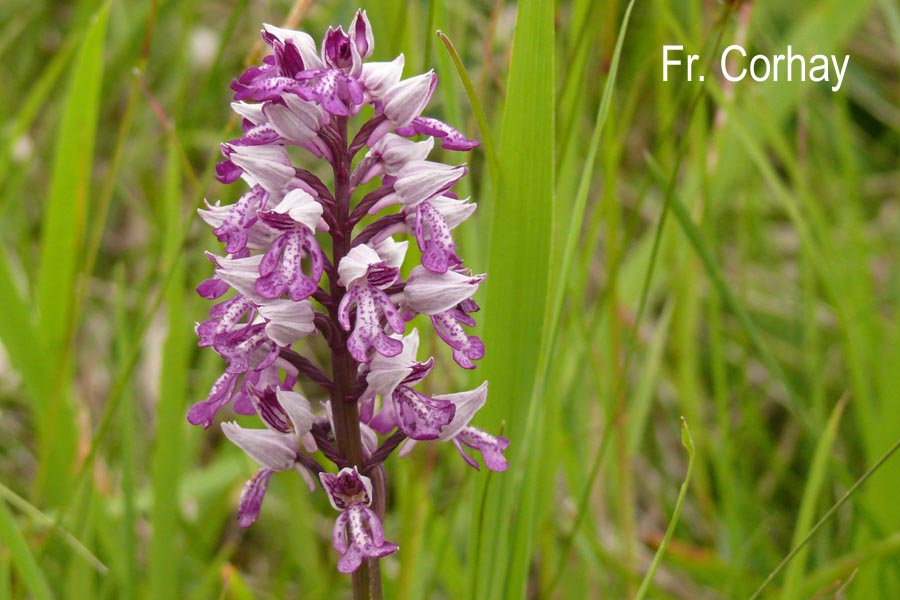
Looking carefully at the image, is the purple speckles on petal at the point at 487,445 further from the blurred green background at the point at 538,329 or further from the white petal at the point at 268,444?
the white petal at the point at 268,444

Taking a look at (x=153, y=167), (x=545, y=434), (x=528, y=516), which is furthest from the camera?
(x=153, y=167)

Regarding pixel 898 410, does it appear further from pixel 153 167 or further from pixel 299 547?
pixel 153 167

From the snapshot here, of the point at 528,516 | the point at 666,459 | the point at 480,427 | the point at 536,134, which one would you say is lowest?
the point at 666,459

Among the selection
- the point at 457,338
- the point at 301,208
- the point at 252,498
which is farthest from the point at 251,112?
the point at 252,498

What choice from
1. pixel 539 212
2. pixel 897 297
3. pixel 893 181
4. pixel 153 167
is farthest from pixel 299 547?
pixel 893 181

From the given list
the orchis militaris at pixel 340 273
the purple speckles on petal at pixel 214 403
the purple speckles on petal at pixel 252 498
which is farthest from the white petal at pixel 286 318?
the purple speckles on petal at pixel 252 498

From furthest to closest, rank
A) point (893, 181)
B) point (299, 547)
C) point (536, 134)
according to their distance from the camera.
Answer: point (893, 181)
point (299, 547)
point (536, 134)

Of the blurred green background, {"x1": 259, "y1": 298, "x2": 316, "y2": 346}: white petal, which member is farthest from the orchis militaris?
the blurred green background
